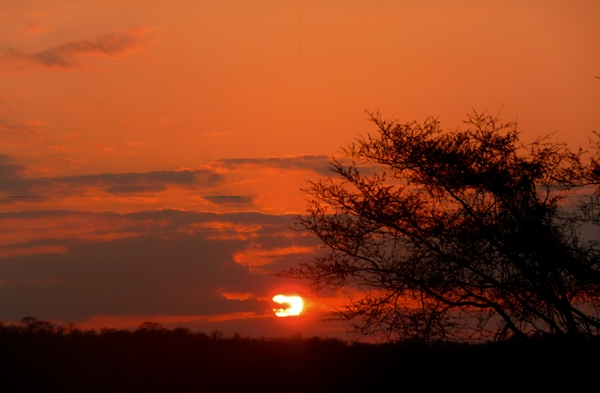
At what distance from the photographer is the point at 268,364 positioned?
813 inches

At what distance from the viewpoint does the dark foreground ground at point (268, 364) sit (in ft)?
47.2

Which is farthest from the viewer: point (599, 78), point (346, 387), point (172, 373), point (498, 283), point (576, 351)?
point (172, 373)

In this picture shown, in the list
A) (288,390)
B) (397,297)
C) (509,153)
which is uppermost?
(509,153)

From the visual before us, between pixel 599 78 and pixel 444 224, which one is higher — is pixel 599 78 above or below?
above

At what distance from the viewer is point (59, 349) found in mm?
22812

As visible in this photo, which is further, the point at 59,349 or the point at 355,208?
the point at 59,349

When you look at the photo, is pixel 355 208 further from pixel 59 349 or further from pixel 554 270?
pixel 59 349

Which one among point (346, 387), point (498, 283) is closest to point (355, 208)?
point (498, 283)

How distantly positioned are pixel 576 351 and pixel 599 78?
6.23m

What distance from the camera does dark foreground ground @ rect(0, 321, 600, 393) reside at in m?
14.4

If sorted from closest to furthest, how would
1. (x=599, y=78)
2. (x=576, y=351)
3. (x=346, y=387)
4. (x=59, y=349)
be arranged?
(x=576, y=351) < (x=599, y=78) < (x=346, y=387) < (x=59, y=349)

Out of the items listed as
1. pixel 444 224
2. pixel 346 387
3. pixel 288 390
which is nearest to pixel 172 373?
pixel 288 390

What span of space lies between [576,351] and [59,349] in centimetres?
1552

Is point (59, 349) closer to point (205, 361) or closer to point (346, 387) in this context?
point (205, 361)
